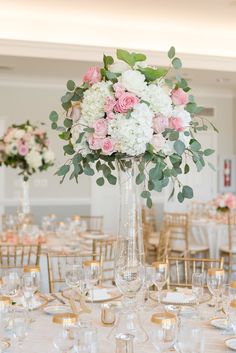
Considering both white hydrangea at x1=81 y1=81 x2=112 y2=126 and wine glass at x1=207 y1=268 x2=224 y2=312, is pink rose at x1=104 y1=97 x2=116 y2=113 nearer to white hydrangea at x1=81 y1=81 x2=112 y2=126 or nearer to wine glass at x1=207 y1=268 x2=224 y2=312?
white hydrangea at x1=81 y1=81 x2=112 y2=126

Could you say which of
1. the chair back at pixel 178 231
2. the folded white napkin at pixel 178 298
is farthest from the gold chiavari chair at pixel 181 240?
the folded white napkin at pixel 178 298

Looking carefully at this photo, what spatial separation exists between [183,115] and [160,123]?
5.5 inches

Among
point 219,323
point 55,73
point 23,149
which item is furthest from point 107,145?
point 55,73

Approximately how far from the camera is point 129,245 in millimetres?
2549

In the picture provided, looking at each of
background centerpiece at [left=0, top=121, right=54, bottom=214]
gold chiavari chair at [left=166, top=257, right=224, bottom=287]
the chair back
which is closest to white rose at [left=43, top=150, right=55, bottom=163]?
background centerpiece at [left=0, top=121, right=54, bottom=214]

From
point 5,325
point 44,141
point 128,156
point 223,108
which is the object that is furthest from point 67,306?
point 223,108

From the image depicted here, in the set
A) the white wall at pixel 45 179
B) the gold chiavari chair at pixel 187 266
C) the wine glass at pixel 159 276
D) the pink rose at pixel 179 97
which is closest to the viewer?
the pink rose at pixel 179 97

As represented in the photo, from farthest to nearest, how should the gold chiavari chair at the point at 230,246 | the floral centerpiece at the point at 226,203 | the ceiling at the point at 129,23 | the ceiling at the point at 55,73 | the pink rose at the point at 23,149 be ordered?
the ceiling at the point at 55,73
the floral centerpiece at the point at 226,203
the gold chiavari chair at the point at 230,246
the ceiling at the point at 129,23
the pink rose at the point at 23,149

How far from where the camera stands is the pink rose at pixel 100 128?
241cm

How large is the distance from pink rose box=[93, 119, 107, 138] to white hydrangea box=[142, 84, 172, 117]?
0.21 m

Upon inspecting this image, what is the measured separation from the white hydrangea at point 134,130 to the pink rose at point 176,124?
0.11 m

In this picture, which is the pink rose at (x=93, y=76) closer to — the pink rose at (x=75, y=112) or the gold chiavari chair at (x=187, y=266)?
the pink rose at (x=75, y=112)

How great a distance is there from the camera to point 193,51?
24.9 feet

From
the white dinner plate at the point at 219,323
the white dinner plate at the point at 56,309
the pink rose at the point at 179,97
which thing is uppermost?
the pink rose at the point at 179,97
